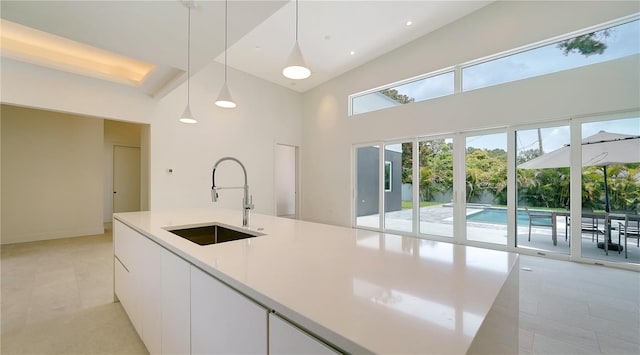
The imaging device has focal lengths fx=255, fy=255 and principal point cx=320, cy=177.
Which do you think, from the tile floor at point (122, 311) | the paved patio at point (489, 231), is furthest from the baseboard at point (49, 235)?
the paved patio at point (489, 231)

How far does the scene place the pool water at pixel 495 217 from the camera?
13.7 feet

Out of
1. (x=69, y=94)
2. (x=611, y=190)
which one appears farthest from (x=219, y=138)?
(x=611, y=190)

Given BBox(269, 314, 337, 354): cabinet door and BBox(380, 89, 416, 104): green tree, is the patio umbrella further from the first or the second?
BBox(269, 314, 337, 354): cabinet door

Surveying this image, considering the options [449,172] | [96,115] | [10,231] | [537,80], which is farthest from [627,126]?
[10,231]

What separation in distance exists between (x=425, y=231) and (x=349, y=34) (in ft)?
13.7

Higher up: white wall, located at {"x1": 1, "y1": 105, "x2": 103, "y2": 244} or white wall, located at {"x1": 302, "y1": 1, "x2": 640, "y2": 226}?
white wall, located at {"x1": 302, "y1": 1, "x2": 640, "y2": 226}

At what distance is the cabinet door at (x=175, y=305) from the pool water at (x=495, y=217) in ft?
16.0

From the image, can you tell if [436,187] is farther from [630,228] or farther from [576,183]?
[630,228]

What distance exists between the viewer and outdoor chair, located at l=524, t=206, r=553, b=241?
13.0 ft

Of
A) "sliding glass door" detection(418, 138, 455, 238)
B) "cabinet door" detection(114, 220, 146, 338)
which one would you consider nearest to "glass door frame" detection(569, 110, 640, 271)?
"sliding glass door" detection(418, 138, 455, 238)

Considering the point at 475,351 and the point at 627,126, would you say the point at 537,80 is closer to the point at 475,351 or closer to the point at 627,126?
the point at 627,126

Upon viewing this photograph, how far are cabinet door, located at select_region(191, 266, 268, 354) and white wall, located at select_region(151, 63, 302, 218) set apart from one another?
481 cm

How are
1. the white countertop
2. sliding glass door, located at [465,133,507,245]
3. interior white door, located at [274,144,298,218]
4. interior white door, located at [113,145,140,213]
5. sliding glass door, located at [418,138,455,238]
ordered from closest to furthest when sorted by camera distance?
the white countertop < sliding glass door, located at [465,133,507,245] < sliding glass door, located at [418,138,455,238] < interior white door, located at [113,145,140,213] < interior white door, located at [274,144,298,218]

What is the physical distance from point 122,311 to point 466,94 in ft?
18.7
